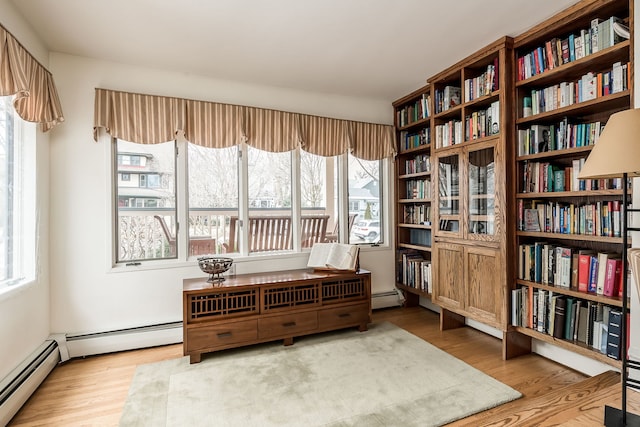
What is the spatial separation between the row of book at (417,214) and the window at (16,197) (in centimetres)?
365

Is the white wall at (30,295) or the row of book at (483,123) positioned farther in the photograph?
the row of book at (483,123)

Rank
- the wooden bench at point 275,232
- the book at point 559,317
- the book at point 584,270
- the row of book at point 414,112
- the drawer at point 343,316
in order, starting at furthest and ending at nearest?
the row of book at point 414,112 → the wooden bench at point 275,232 → the drawer at point 343,316 → the book at point 559,317 → the book at point 584,270

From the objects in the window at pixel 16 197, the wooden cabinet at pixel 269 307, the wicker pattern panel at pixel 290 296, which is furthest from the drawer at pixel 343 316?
the window at pixel 16 197

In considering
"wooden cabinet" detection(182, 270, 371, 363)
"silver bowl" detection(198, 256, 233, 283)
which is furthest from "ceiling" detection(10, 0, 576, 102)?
"wooden cabinet" detection(182, 270, 371, 363)

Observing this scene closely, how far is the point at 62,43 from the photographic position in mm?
2627

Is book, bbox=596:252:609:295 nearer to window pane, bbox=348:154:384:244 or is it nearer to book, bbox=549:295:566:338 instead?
book, bbox=549:295:566:338

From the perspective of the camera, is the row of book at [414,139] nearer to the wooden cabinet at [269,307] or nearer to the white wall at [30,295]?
the wooden cabinet at [269,307]

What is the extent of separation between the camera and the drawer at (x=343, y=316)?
314cm

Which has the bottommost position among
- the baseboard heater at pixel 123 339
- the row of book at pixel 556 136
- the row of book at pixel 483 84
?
the baseboard heater at pixel 123 339

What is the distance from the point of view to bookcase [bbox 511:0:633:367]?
2094 mm

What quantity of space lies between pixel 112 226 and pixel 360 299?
2.44m

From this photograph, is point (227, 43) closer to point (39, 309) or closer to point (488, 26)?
point (488, 26)

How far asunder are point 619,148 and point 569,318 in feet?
4.88

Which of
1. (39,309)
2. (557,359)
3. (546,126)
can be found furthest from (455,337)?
(39,309)
